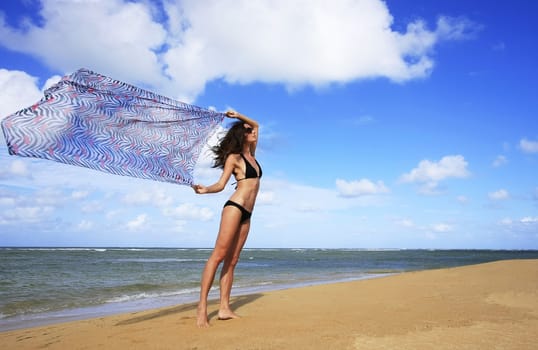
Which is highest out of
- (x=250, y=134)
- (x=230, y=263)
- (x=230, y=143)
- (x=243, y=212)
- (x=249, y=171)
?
(x=250, y=134)

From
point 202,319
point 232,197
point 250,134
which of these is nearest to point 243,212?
point 232,197

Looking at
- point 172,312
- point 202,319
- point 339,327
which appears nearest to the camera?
point 339,327

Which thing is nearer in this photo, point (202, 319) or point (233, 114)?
point (202, 319)

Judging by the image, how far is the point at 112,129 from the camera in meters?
4.90

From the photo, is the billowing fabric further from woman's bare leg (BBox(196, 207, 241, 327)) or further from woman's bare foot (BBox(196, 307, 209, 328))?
woman's bare foot (BBox(196, 307, 209, 328))

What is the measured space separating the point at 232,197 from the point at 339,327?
196 cm

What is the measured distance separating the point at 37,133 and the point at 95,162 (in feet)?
2.24

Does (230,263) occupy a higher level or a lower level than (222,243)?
lower

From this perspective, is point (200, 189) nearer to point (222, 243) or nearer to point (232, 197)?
point (232, 197)

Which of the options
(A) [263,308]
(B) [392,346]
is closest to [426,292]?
(A) [263,308]

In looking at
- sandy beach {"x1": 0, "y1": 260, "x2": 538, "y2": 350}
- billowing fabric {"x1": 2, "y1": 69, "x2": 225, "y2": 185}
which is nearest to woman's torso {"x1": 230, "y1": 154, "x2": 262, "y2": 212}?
billowing fabric {"x1": 2, "y1": 69, "x2": 225, "y2": 185}

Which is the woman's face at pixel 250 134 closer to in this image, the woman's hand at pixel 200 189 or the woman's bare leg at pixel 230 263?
the woman's hand at pixel 200 189

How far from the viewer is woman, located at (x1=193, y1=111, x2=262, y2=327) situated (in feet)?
15.9

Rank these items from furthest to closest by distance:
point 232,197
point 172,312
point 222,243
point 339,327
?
point 172,312 → point 232,197 → point 222,243 → point 339,327
